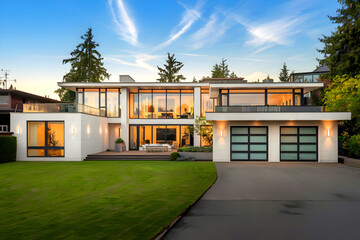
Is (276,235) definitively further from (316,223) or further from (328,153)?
(328,153)

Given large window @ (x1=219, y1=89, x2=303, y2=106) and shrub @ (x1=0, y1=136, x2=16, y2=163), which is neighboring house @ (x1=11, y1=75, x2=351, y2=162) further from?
shrub @ (x1=0, y1=136, x2=16, y2=163)

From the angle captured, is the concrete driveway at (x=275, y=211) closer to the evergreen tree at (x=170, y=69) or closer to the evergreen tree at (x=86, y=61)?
the evergreen tree at (x=86, y=61)

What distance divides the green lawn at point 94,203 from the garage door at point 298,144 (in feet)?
27.8

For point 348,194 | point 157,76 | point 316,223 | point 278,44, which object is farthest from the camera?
point 157,76

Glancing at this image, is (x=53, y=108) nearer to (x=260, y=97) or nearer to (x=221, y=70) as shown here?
(x=260, y=97)

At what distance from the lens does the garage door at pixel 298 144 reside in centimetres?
1592

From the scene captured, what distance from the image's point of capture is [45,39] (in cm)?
2877

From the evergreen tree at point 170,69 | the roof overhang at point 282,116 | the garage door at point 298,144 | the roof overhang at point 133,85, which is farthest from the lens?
the evergreen tree at point 170,69

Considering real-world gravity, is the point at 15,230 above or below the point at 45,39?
below

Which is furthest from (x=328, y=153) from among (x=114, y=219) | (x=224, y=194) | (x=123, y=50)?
(x=123, y=50)

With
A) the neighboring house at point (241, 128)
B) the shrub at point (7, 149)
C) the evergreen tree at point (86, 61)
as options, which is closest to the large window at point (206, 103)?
the neighboring house at point (241, 128)

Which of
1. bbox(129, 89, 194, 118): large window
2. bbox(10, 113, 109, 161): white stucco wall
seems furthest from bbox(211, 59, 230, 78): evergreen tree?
bbox(10, 113, 109, 161): white stucco wall

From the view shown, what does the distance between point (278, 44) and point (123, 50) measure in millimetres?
24001

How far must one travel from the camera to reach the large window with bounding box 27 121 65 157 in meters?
16.5
